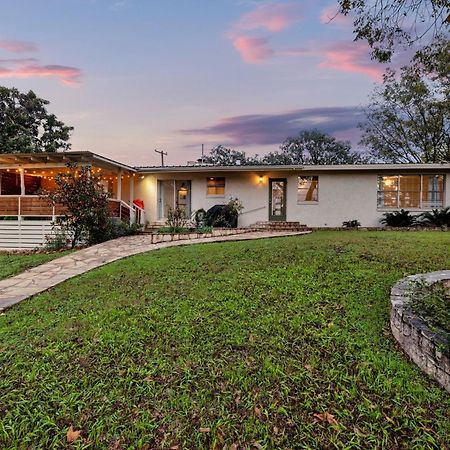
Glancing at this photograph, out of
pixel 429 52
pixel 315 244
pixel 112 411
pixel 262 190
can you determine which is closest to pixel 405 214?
pixel 262 190

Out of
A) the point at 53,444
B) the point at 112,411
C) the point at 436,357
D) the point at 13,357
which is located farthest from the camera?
the point at 13,357

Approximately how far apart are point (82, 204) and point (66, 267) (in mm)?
3321

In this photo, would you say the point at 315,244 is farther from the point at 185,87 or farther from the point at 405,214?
the point at 185,87

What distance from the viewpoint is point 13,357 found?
3.17m

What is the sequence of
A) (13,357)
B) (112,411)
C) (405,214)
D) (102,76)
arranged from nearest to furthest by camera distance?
(112,411), (13,357), (102,76), (405,214)

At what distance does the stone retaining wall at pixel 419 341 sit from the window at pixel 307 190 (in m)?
11.2

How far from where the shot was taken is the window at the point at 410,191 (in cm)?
1426

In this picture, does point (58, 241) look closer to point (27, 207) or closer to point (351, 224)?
point (27, 207)

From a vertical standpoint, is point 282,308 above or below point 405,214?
below

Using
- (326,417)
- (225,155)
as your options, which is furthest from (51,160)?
(225,155)

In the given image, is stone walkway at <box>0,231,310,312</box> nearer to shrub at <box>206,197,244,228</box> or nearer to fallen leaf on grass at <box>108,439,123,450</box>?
fallen leaf on grass at <box>108,439,123,450</box>

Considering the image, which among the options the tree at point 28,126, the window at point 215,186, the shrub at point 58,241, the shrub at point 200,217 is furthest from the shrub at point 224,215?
the tree at point 28,126

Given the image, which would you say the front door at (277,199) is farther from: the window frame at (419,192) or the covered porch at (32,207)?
the covered porch at (32,207)

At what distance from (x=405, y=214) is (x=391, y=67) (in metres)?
13.4
